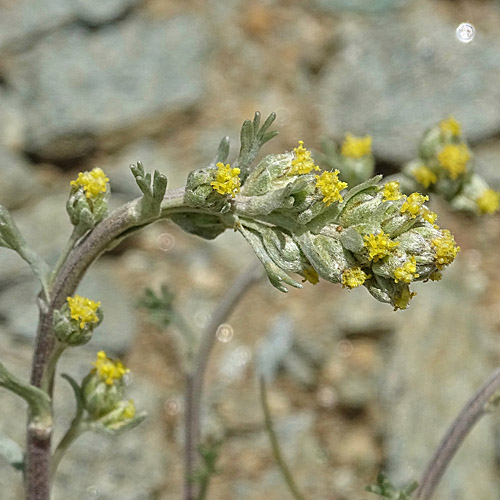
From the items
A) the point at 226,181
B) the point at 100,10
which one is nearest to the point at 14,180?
the point at 100,10

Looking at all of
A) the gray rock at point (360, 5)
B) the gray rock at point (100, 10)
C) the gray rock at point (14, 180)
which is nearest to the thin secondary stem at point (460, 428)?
the gray rock at point (14, 180)

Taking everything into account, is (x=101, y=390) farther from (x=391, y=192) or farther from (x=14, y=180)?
(x=14, y=180)

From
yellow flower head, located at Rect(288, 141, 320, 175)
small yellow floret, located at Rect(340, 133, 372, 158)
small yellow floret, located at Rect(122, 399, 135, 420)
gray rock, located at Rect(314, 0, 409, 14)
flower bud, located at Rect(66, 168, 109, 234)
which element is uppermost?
gray rock, located at Rect(314, 0, 409, 14)

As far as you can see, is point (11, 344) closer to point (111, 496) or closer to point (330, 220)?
point (111, 496)

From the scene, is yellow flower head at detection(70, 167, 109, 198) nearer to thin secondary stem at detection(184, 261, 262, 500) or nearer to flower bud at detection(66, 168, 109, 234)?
flower bud at detection(66, 168, 109, 234)

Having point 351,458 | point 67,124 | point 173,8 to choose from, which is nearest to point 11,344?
point 67,124

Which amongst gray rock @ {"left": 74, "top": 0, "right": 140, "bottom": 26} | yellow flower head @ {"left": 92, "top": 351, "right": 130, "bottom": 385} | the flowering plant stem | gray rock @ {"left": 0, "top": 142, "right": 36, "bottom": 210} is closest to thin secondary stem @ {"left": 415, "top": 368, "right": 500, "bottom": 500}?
yellow flower head @ {"left": 92, "top": 351, "right": 130, "bottom": 385}
